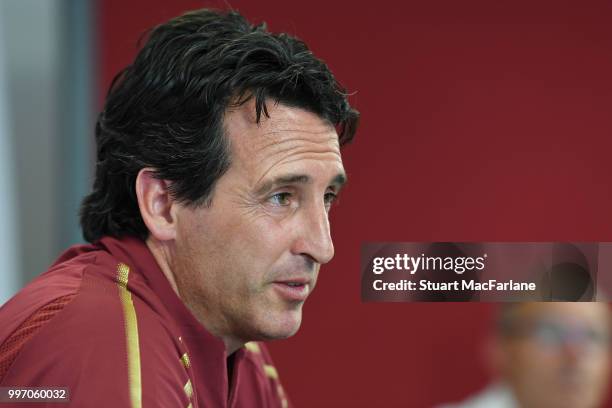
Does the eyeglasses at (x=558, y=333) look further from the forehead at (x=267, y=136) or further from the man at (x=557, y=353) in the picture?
the forehead at (x=267, y=136)

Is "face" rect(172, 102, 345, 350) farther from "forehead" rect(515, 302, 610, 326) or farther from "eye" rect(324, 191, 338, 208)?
"forehead" rect(515, 302, 610, 326)

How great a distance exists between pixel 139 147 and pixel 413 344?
20.6 inches

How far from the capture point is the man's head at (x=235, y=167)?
93cm

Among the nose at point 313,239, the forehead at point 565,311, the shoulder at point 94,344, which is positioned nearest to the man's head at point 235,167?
the nose at point 313,239

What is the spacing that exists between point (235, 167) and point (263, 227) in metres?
0.08

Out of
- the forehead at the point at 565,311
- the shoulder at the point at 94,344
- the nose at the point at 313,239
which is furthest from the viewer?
the forehead at the point at 565,311

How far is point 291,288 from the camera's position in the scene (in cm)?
93

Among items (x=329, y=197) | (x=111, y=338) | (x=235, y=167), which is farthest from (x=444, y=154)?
(x=111, y=338)

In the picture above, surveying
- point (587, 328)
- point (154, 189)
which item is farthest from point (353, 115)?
Result: point (587, 328)

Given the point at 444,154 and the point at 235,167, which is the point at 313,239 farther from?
the point at 444,154

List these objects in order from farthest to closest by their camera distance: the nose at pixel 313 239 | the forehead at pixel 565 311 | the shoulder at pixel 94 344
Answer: the forehead at pixel 565 311 → the nose at pixel 313 239 → the shoulder at pixel 94 344

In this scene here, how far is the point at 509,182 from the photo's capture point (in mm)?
1158

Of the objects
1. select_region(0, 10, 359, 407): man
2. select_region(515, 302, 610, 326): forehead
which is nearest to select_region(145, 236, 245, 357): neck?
→ select_region(0, 10, 359, 407): man

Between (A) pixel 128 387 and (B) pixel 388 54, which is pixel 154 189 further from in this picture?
(B) pixel 388 54
